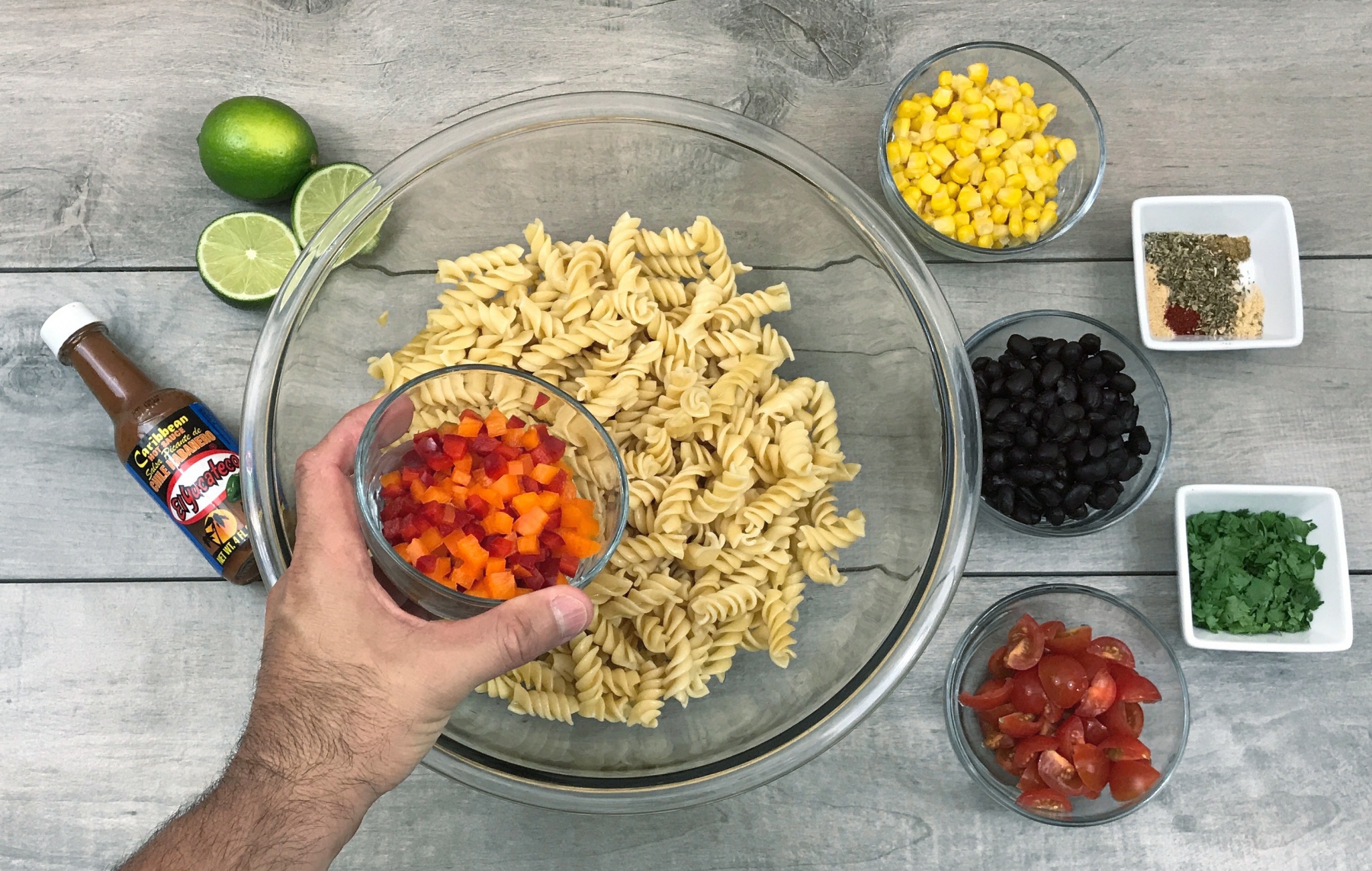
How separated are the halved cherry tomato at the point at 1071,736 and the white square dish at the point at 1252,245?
0.95 m

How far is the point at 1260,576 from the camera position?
234 centimetres

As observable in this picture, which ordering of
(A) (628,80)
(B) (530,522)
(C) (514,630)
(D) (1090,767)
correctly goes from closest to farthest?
(C) (514,630), (B) (530,522), (D) (1090,767), (A) (628,80)

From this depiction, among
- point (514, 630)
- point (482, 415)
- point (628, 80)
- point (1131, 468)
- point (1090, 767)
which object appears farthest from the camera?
point (628, 80)

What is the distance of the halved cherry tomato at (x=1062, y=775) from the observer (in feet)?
7.20

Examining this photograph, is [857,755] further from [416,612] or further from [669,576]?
[416,612]

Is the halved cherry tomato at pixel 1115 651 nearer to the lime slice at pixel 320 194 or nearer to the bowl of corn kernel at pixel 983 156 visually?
the bowl of corn kernel at pixel 983 156

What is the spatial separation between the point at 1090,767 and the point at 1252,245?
1.43 meters

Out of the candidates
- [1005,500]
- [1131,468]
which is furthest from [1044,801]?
[1131,468]

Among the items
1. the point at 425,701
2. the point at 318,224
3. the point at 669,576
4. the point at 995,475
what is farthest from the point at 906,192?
the point at 425,701

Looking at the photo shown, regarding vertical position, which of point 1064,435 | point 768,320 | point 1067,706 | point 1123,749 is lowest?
point 1123,749

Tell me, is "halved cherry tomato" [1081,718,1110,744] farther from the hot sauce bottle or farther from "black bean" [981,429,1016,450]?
the hot sauce bottle

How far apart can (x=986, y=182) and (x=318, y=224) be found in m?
1.69

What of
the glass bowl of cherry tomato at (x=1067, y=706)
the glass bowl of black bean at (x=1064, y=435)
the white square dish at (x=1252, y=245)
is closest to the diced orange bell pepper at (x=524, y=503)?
the glass bowl of black bean at (x=1064, y=435)

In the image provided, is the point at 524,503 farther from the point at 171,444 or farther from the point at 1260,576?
the point at 1260,576
